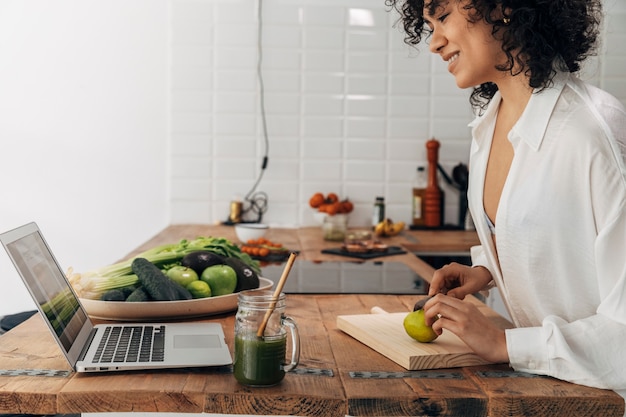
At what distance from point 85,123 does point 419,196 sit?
183 centimetres

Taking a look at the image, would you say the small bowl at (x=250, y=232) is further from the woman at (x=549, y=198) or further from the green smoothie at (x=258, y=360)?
the green smoothie at (x=258, y=360)

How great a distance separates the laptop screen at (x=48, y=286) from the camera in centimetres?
127

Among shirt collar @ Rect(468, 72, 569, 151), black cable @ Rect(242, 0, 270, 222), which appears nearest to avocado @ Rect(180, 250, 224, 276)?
shirt collar @ Rect(468, 72, 569, 151)

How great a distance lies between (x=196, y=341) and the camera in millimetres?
1467

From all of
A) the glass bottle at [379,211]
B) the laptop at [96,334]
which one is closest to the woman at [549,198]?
the laptop at [96,334]

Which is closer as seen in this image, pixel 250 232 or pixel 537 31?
pixel 537 31

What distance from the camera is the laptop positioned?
1.28 m

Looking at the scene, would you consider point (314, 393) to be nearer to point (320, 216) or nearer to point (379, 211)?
point (320, 216)

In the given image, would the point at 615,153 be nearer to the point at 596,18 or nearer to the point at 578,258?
the point at 578,258

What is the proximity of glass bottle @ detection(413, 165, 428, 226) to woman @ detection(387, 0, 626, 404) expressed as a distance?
2.22 metres

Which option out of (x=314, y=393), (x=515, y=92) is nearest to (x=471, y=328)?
(x=314, y=393)

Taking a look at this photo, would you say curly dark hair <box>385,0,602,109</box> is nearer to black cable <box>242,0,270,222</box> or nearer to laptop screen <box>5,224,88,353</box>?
laptop screen <box>5,224,88,353</box>

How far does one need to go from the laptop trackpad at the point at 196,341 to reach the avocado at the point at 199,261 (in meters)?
0.36

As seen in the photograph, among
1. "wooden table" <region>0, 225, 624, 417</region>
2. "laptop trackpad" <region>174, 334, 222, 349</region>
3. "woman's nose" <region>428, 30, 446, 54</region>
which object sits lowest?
"wooden table" <region>0, 225, 624, 417</region>
